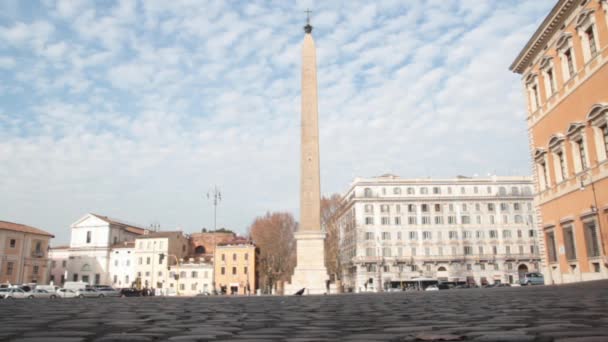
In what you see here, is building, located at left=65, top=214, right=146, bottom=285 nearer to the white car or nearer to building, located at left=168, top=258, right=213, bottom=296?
building, located at left=168, top=258, right=213, bottom=296

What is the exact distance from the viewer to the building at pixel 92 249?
70.4 m

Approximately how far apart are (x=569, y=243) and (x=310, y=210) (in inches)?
505

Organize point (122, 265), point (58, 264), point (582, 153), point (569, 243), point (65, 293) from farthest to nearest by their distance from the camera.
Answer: point (58, 264), point (122, 265), point (65, 293), point (569, 243), point (582, 153)

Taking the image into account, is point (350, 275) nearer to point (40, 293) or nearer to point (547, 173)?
point (40, 293)

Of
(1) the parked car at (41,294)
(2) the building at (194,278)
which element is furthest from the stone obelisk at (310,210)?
(2) the building at (194,278)

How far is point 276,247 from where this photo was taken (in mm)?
60500

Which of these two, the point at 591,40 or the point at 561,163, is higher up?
the point at 591,40

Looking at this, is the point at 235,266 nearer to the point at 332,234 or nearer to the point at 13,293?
the point at 332,234

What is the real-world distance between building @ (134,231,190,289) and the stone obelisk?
139ft

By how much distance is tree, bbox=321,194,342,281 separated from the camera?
5828 cm

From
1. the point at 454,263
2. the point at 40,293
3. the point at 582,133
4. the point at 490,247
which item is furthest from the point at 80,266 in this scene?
the point at 582,133

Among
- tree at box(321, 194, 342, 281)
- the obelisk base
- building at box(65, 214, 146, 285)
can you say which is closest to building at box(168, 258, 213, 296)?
building at box(65, 214, 146, 285)

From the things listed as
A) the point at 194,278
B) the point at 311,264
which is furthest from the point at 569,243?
the point at 194,278

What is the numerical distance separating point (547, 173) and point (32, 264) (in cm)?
5473
